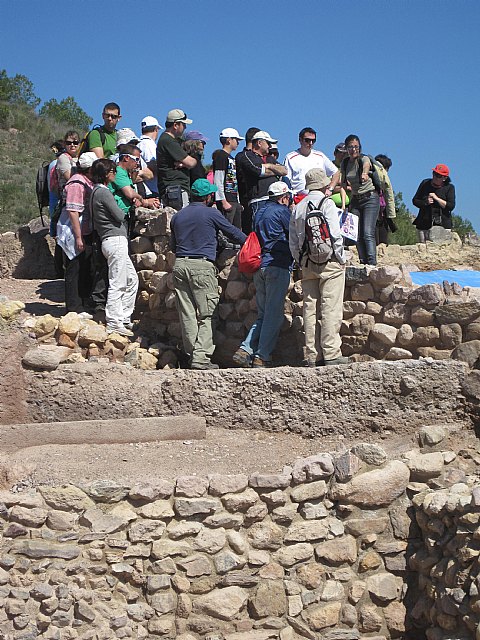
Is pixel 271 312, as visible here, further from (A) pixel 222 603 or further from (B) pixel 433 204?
(B) pixel 433 204

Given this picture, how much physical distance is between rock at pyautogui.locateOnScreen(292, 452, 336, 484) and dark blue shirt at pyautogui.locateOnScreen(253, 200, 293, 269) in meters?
2.14

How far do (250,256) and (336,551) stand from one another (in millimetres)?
2932

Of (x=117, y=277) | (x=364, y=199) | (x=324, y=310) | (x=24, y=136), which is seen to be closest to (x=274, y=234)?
(x=324, y=310)

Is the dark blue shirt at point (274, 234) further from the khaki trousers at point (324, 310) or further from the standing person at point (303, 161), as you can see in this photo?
the standing person at point (303, 161)

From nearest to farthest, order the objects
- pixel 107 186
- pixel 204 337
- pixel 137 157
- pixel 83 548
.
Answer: pixel 83 548 → pixel 204 337 → pixel 107 186 → pixel 137 157

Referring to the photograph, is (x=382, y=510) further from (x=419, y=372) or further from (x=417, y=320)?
(x=417, y=320)

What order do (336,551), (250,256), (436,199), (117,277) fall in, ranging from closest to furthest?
(336,551) < (250,256) < (117,277) < (436,199)

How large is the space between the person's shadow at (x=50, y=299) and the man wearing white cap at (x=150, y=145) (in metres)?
1.63

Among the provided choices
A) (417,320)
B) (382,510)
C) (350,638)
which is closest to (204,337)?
(417,320)

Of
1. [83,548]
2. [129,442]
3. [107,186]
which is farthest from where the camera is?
[107,186]

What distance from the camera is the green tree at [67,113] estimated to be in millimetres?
29344

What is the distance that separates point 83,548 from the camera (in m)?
5.95

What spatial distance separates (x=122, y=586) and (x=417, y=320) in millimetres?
3378

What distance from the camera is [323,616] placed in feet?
20.2
